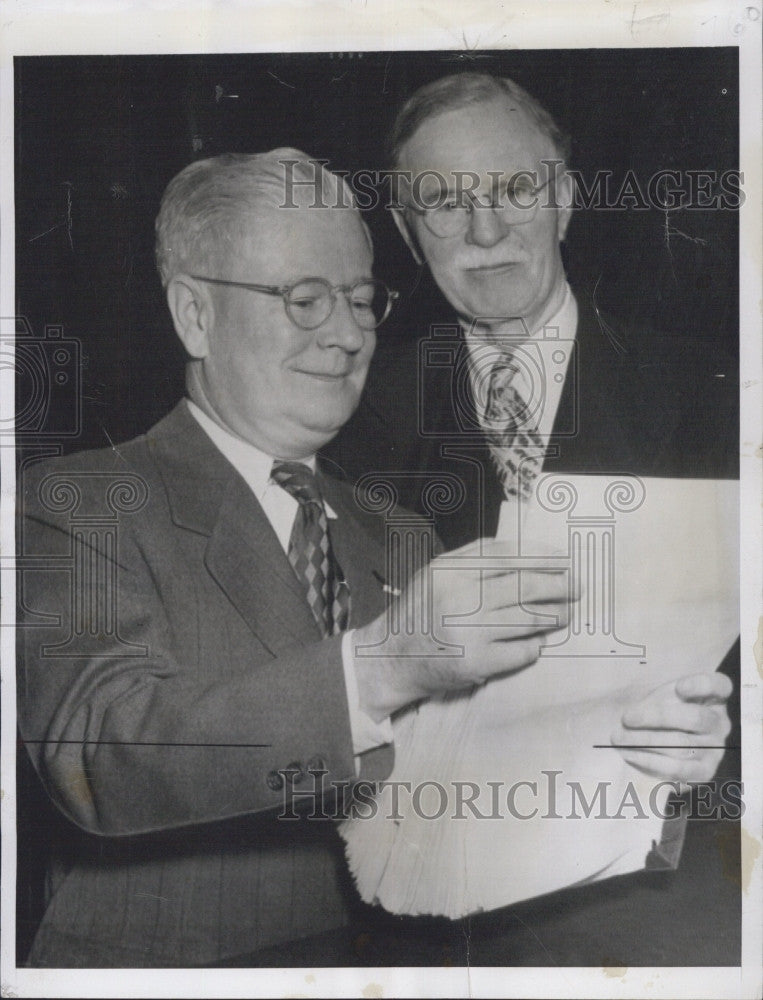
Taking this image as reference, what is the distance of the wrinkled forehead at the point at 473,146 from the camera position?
1664 millimetres

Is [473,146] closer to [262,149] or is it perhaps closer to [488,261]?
[488,261]

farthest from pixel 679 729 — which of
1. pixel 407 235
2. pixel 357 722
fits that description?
pixel 407 235

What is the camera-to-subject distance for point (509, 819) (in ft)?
5.47

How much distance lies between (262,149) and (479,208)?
408mm

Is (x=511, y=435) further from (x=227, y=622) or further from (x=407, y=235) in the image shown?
(x=227, y=622)

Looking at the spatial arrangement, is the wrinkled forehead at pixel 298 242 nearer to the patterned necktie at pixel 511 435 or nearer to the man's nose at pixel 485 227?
the man's nose at pixel 485 227

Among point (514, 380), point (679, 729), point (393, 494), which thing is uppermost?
point (514, 380)

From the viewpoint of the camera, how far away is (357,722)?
1.63m

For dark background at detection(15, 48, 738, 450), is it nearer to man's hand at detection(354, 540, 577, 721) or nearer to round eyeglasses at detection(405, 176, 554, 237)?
round eyeglasses at detection(405, 176, 554, 237)

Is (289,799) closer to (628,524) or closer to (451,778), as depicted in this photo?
(451,778)

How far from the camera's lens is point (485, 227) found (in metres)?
1.67

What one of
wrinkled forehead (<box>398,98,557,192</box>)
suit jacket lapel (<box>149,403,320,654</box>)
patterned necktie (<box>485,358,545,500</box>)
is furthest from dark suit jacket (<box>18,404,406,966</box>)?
wrinkled forehead (<box>398,98,557,192</box>)

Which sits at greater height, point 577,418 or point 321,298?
point 321,298

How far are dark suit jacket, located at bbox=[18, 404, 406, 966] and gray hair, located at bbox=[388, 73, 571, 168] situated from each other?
2.14 ft
